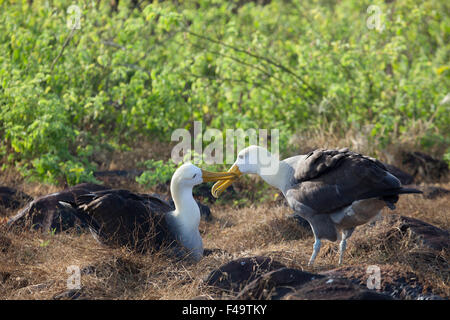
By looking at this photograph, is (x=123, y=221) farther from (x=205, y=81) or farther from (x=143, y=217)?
(x=205, y=81)

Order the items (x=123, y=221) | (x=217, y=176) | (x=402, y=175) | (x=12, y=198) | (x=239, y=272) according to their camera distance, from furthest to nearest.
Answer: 1. (x=402, y=175)
2. (x=12, y=198)
3. (x=217, y=176)
4. (x=123, y=221)
5. (x=239, y=272)

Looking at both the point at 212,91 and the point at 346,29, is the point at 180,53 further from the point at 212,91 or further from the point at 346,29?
the point at 346,29

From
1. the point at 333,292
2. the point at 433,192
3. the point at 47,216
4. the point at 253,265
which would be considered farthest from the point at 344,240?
the point at 47,216

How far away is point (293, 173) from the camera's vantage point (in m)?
4.93

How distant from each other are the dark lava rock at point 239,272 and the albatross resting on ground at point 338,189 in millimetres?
741

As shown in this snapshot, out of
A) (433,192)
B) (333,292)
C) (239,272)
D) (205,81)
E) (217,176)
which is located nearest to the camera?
(333,292)

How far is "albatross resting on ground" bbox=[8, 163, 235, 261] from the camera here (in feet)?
15.4

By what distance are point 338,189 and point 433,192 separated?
2558mm

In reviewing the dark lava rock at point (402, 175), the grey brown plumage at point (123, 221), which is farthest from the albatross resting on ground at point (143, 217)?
the dark lava rock at point (402, 175)

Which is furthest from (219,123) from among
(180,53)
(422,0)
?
(422,0)

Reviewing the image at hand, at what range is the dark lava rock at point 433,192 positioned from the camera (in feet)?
21.7

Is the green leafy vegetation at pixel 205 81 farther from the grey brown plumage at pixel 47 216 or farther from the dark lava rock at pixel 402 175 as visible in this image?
the grey brown plumage at pixel 47 216

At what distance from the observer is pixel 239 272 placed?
3906 millimetres

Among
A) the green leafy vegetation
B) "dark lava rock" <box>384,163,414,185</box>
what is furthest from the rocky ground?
the green leafy vegetation
